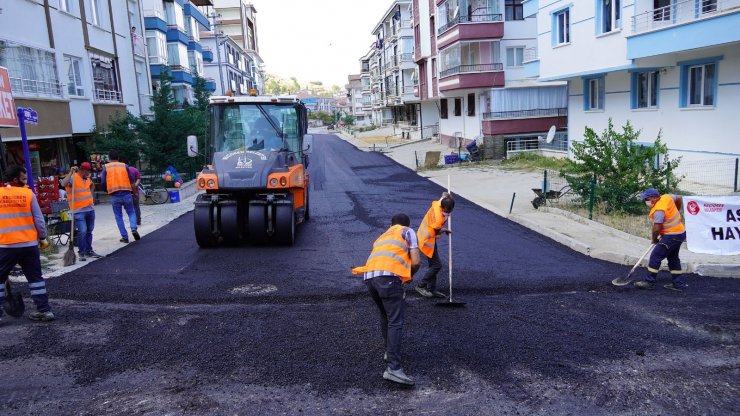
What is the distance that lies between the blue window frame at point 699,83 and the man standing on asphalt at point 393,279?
14.1m

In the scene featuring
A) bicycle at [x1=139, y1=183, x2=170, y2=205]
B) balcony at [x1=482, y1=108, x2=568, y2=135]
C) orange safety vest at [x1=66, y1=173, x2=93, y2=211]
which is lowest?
bicycle at [x1=139, y1=183, x2=170, y2=205]

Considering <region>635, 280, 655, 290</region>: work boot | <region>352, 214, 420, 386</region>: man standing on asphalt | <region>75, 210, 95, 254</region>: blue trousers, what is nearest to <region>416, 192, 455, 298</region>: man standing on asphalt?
<region>352, 214, 420, 386</region>: man standing on asphalt

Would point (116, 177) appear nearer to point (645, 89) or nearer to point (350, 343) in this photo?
point (350, 343)

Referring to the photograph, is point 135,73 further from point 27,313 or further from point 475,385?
point 475,385

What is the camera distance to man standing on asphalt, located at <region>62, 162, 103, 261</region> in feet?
32.4

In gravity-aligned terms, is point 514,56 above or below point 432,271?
above

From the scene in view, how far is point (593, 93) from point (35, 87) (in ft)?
64.1

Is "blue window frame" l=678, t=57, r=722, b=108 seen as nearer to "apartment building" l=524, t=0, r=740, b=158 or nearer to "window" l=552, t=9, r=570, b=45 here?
"apartment building" l=524, t=0, r=740, b=158

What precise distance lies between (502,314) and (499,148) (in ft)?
78.9

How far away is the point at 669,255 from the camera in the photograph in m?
8.06

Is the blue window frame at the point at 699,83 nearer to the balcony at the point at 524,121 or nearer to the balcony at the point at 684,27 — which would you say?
the balcony at the point at 684,27

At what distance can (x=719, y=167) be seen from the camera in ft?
50.6

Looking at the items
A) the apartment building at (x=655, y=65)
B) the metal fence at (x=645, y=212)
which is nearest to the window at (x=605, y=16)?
the apartment building at (x=655, y=65)

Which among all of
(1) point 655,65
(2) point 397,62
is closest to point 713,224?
(1) point 655,65
